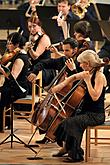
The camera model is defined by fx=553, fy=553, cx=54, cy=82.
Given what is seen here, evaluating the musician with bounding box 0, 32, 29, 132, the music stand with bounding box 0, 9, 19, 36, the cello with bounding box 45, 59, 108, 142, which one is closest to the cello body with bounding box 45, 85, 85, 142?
the cello with bounding box 45, 59, 108, 142

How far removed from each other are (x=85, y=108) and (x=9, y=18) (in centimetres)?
327

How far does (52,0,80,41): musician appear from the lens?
795cm

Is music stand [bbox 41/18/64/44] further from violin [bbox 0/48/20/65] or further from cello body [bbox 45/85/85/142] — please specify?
cello body [bbox 45/85/85/142]

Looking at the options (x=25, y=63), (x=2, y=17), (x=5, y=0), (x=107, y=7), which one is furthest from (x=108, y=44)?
(x=5, y=0)

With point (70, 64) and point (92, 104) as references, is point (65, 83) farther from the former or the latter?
point (92, 104)

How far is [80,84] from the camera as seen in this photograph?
5.49 m

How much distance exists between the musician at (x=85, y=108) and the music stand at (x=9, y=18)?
10.2ft

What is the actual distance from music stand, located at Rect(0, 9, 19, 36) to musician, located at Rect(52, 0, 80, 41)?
599mm

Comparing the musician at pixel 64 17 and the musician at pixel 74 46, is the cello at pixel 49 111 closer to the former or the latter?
the musician at pixel 74 46

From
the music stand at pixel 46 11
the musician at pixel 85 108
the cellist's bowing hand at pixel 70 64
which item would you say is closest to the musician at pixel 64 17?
the music stand at pixel 46 11

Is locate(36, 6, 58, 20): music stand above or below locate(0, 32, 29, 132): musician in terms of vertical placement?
above

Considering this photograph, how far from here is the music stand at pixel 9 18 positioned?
8477 millimetres

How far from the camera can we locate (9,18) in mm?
8508

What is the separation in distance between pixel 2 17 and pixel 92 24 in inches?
67.7
